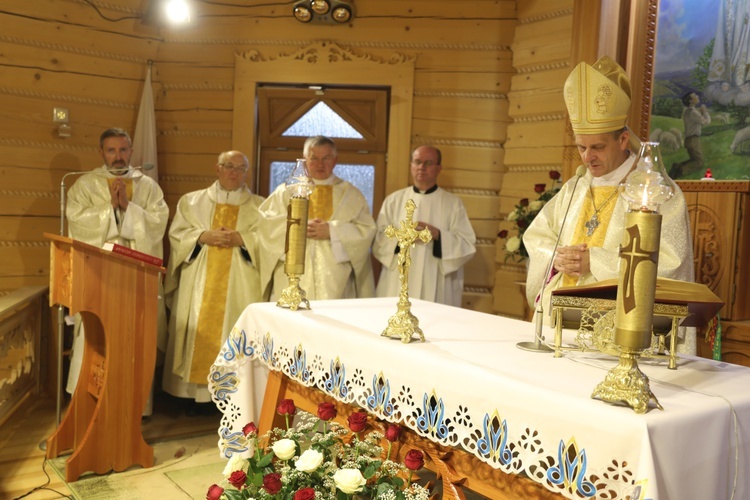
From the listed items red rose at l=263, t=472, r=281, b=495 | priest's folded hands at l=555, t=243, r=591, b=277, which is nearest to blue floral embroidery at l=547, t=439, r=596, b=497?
red rose at l=263, t=472, r=281, b=495

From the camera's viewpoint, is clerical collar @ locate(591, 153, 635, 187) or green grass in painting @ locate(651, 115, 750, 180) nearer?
clerical collar @ locate(591, 153, 635, 187)

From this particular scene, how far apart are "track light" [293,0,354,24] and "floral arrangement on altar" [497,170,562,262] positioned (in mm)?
2059

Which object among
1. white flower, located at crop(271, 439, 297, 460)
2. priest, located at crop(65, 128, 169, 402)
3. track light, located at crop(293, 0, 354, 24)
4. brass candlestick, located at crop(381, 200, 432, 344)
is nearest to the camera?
white flower, located at crop(271, 439, 297, 460)

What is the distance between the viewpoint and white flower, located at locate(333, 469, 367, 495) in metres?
2.06

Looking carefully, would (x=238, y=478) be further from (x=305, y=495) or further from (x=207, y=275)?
(x=207, y=275)

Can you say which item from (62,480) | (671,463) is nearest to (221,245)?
(62,480)

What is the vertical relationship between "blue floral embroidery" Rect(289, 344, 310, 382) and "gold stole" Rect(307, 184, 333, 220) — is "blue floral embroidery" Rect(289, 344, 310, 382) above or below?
below

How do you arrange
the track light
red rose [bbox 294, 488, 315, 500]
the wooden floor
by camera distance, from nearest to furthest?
red rose [bbox 294, 488, 315, 500], the wooden floor, the track light

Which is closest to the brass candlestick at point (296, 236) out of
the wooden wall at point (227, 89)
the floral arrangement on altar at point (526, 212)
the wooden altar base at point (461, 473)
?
the wooden altar base at point (461, 473)

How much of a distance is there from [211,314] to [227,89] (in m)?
2.03

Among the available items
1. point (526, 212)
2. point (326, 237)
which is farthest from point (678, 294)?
point (326, 237)

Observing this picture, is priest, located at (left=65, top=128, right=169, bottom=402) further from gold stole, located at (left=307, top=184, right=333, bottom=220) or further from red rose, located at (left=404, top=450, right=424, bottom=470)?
red rose, located at (left=404, top=450, right=424, bottom=470)

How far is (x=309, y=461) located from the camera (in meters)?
2.14

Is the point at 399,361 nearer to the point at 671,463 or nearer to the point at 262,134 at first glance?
the point at 671,463
